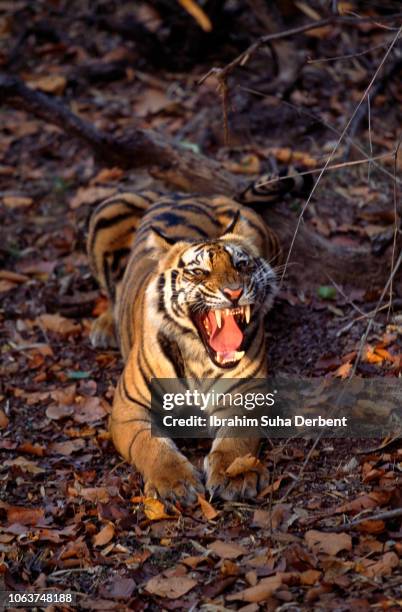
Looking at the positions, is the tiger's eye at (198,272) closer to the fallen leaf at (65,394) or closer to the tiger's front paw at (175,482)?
the tiger's front paw at (175,482)

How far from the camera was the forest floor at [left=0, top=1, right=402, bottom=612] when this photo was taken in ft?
10.9

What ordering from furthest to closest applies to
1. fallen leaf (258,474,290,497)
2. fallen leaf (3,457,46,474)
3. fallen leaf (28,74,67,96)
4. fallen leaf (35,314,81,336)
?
fallen leaf (28,74,67,96)
fallen leaf (35,314,81,336)
fallen leaf (3,457,46,474)
fallen leaf (258,474,290,497)

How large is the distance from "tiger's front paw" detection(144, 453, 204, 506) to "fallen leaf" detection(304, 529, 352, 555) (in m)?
0.63

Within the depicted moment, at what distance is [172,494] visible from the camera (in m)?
3.91

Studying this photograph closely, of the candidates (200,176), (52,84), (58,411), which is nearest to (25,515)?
(58,411)

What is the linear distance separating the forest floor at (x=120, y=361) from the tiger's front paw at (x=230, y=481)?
0.18ft

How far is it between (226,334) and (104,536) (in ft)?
3.31

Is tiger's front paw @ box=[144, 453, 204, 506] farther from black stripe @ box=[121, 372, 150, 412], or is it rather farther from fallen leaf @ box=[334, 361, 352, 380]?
fallen leaf @ box=[334, 361, 352, 380]

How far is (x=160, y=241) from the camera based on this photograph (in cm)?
456

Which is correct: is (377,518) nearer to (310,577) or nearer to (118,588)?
(310,577)

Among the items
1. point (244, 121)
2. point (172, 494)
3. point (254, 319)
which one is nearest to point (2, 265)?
point (244, 121)

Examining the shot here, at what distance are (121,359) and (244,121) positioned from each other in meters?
2.68

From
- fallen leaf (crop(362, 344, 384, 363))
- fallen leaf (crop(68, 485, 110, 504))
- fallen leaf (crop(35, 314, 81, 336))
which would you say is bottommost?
fallen leaf (crop(35, 314, 81, 336))

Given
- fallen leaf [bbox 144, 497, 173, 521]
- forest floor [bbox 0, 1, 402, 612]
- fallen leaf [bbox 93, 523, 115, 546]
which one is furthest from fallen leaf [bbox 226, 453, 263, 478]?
fallen leaf [bbox 93, 523, 115, 546]
